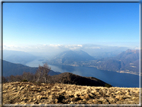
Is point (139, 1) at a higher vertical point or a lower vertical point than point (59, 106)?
higher

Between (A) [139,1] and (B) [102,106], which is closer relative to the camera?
(A) [139,1]

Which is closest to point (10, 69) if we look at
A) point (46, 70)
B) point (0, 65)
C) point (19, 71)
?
point (19, 71)

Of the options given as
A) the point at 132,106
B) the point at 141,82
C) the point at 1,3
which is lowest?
the point at 132,106

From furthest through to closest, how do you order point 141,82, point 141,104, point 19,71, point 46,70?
point 19,71, point 46,70, point 141,82, point 141,104

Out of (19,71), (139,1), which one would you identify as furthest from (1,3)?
(19,71)

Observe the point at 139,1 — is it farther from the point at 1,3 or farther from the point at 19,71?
the point at 19,71

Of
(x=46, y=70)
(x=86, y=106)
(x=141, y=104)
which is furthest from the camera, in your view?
(x=46, y=70)

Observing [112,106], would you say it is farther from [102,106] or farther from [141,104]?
[141,104]

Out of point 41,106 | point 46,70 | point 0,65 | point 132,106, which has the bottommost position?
point 46,70

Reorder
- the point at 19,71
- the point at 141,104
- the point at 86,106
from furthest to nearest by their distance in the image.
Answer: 1. the point at 19,71
2. the point at 86,106
3. the point at 141,104
